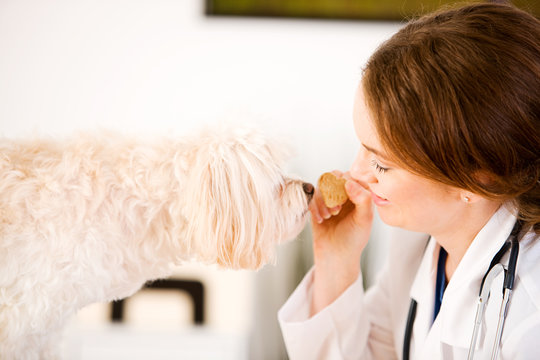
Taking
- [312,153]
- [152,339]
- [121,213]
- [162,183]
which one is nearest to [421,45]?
[162,183]

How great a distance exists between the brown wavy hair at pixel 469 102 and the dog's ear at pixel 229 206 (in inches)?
11.9

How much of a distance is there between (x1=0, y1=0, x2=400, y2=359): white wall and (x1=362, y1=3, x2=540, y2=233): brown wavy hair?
38.3 inches

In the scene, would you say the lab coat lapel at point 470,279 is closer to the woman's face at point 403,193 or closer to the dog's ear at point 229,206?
the woman's face at point 403,193

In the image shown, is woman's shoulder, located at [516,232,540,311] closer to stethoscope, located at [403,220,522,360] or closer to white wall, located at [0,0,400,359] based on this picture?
stethoscope, located at [403,220,522,360]

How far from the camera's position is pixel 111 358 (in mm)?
1696

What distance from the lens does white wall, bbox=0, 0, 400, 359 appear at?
1.83 m

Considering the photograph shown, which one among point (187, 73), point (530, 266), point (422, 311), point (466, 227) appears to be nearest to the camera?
point (530, 266)

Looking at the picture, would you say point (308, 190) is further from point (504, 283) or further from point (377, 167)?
point (504, 283)

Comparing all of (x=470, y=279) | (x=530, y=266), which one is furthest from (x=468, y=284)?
(x=530, y=266)

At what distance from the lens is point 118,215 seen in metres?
0.93

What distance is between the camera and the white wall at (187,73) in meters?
1.83

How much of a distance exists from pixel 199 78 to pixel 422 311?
4.21ft

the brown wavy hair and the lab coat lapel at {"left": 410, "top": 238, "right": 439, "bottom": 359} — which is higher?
the brown wavy hair

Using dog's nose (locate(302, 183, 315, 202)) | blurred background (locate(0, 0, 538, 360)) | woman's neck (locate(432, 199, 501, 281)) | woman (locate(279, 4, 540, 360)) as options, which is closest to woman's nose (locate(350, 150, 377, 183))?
woman (locate(279, 4, 540, 360))
